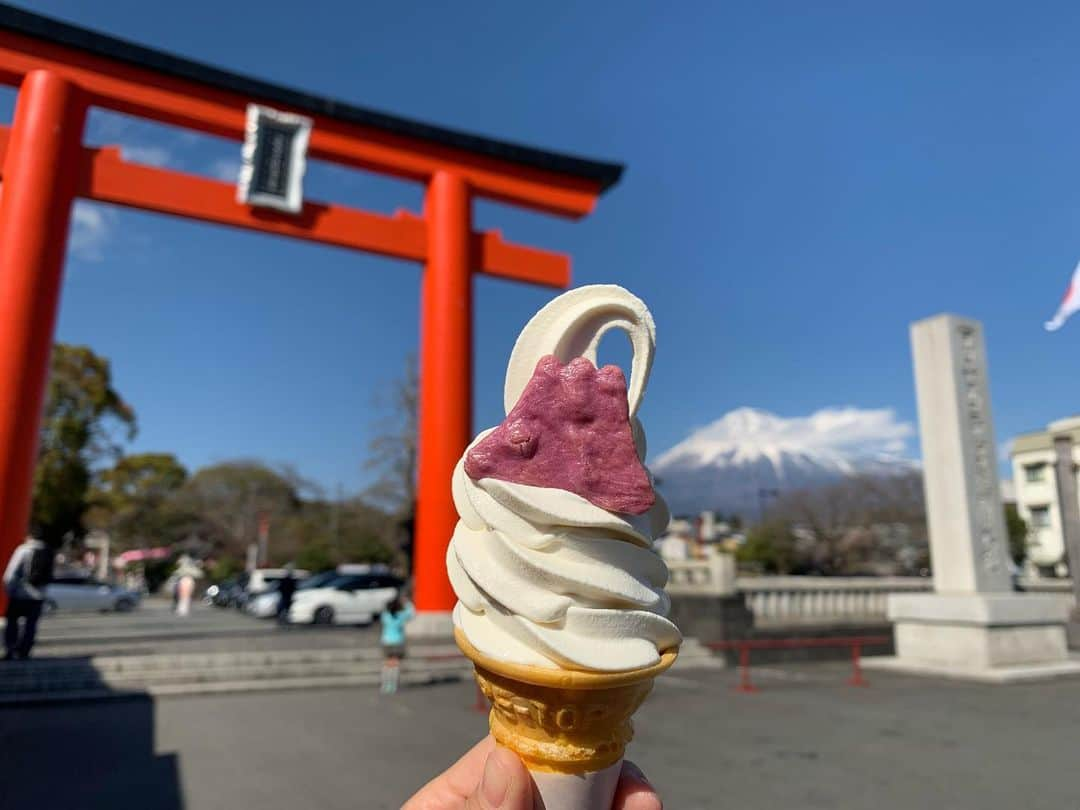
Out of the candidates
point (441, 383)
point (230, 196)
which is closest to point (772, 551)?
point (441, 383)

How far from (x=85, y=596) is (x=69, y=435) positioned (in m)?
5.49

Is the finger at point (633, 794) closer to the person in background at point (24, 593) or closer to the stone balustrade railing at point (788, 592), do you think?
the person in background at point (24, 593)

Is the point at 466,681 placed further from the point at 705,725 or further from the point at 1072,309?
the point at 1072,309

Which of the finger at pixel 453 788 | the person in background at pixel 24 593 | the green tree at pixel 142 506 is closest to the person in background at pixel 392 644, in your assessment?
the person in background at pixel 24 593

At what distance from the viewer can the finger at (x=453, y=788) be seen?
6.23 ft

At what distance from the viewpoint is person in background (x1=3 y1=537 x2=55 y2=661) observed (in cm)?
860

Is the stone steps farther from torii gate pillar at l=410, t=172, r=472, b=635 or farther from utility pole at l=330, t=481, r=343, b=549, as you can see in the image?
utility pole at l=330, t=481, r=343, b=549

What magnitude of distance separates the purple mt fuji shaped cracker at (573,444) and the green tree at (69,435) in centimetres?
2598

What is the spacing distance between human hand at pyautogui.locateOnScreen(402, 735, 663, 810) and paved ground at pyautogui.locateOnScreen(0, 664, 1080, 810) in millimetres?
2729

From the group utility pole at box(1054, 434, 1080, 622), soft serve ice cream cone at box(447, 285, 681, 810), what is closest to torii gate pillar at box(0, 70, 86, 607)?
soft serve ice cream cone at box(447, 285, 681, 810)

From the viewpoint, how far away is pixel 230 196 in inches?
458

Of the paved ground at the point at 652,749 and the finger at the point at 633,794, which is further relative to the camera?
the paved ground at the point at 652,749

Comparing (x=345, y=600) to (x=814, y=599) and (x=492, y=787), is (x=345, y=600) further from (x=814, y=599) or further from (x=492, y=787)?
(x=492, y=787)

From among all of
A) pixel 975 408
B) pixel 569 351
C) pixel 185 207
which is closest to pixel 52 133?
pixel 185 207
